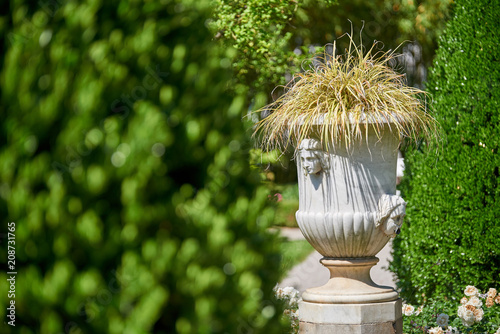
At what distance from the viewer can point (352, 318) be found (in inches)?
181

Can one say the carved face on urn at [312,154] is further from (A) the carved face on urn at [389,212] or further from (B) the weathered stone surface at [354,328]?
(B) the weathered stone surface at [354,328]

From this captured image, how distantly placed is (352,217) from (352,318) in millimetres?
783

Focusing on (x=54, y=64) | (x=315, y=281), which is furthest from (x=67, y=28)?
(x=315, y=281)

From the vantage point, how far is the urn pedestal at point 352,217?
15.0ft

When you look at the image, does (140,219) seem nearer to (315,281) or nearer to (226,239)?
(226,239)

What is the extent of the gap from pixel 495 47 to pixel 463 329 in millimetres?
2657

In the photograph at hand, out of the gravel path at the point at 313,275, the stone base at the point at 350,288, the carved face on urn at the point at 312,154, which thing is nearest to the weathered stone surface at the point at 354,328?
the stone base at the point at 350,288

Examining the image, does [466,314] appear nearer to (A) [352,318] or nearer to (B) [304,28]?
(A) [352,318]

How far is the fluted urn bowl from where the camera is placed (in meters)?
4.56

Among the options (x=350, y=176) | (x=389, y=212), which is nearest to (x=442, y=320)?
(x=389, y=212)

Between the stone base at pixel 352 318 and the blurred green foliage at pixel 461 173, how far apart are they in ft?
4.32

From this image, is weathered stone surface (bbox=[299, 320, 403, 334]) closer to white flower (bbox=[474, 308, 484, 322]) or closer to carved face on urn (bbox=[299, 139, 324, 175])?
white flower (bbox=[474, 308, 484, 322])

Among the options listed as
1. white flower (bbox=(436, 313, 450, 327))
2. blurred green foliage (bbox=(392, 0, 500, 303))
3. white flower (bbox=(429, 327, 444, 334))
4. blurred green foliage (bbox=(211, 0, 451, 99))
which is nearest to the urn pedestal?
white flower (bbox=(429, 327, 444, 334))

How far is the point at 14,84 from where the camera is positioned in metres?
1.51
